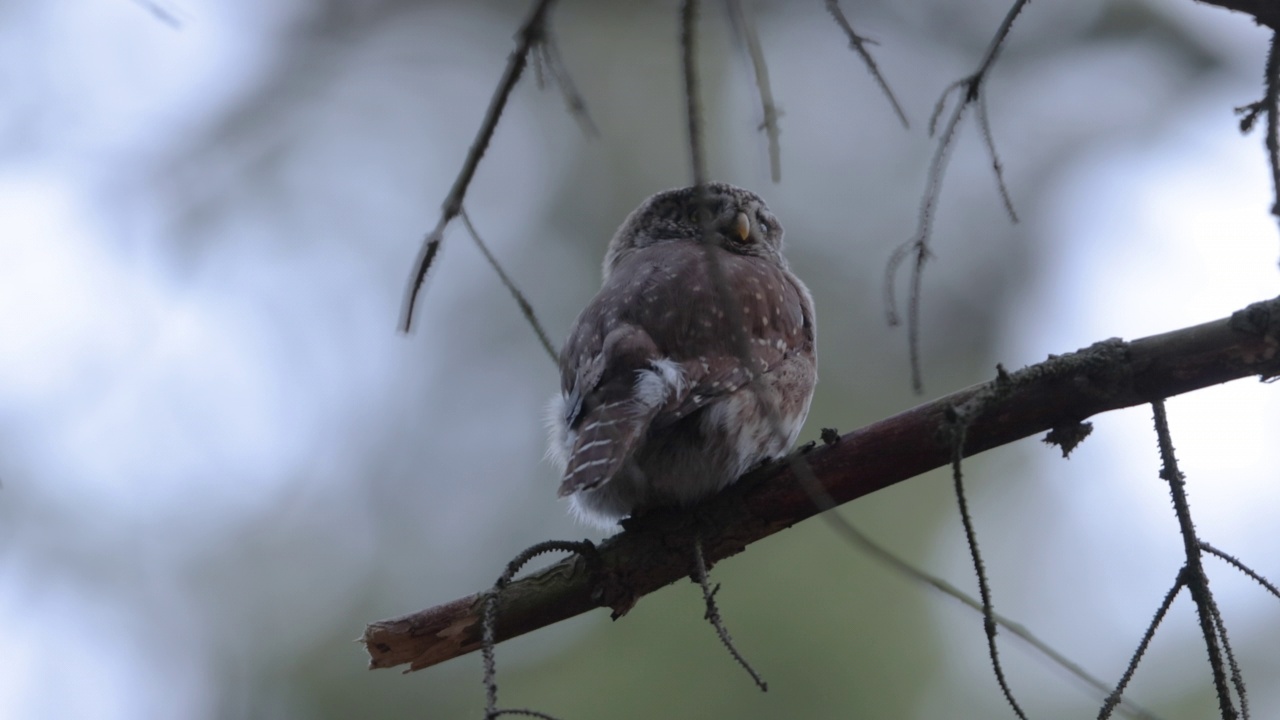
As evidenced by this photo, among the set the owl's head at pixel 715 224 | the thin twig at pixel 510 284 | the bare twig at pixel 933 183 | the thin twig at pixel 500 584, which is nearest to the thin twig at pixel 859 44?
the bare twig at pixel 933 183

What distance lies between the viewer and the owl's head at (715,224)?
4711mm

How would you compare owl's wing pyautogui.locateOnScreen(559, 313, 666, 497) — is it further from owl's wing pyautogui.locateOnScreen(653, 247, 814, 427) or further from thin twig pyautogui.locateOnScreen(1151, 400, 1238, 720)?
thin twig pyautogui.locateOnScreen(1151, 400, 1238, 720)

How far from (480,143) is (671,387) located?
1.47 m

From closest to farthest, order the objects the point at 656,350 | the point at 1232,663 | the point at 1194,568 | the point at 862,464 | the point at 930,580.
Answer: the point at 930,580, the point at 1232,663, the point at 1194,568, the point at 862,464, the point at 656,350

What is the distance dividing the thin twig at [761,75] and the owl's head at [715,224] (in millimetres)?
2629

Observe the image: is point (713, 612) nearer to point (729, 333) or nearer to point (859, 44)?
point (729, 333)

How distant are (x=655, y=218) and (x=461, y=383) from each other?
4.53 m

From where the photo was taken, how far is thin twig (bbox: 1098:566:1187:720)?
5.68 ft

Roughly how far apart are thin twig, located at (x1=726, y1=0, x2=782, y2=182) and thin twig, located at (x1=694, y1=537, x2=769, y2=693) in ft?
3.11

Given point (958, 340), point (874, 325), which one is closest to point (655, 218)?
point (874, 325)

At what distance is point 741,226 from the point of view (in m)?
4.68

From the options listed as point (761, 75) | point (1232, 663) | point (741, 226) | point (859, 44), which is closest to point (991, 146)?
point (859, 44)

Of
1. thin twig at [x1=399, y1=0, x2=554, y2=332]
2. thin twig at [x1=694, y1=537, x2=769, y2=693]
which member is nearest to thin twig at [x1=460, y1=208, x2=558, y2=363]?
thin twig at [x1=399, y1=0, x2=554, y2=332]

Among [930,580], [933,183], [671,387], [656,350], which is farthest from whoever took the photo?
[656,350]
